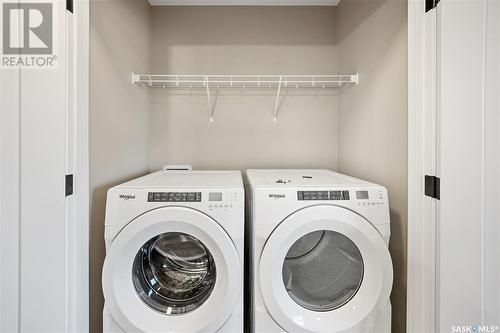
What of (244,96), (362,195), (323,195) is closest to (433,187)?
(362,195)

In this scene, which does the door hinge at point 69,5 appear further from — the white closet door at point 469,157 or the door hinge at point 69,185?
the white closet door at point 469,157

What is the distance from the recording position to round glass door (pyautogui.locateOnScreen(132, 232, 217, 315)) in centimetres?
131

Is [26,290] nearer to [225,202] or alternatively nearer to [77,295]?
[77,295]

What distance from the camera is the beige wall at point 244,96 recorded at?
2.14 meters

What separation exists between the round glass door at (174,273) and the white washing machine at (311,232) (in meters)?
0.29

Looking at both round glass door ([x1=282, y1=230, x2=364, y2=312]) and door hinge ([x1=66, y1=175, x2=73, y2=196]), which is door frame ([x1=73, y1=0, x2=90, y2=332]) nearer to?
door hinge ([x1=66, y1=175, x2=73, y2=196])

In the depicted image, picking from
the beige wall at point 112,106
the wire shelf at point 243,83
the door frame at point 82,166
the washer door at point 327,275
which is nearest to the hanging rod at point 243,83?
the wire shelf at point 243,83

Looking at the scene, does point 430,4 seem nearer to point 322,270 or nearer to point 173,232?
point 322,270

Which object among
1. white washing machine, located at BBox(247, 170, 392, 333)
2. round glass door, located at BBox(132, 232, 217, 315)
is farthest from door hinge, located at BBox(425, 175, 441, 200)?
round glass door, located at BBox(132, 232, 217, 315)

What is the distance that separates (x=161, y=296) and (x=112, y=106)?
1105 millimetres

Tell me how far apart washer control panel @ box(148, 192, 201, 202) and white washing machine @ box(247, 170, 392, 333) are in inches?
11.2

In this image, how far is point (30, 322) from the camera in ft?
3.54

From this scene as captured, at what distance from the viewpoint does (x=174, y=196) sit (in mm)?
1240

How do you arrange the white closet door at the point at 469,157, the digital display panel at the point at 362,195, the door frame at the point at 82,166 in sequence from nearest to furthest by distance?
the white closet door at the point at 469,157 → the door frame at the point at 82,166 → the digital display panel at the point at 362,195
